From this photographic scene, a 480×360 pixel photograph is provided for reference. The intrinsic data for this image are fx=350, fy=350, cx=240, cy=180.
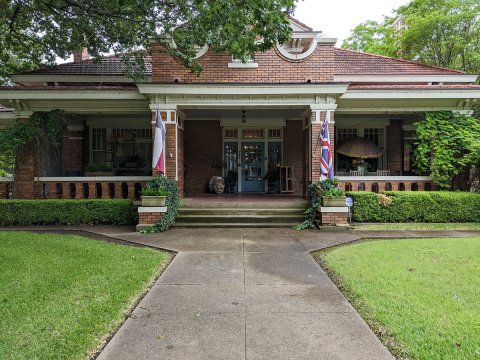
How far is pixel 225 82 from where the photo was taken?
1016cm

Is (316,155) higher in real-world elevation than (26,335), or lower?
higher

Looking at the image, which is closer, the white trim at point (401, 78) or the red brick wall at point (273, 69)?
the red brick wall at point (273, 69)

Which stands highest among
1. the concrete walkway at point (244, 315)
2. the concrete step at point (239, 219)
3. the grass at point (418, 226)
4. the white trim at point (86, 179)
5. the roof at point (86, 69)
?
the roof at point (86, 69)

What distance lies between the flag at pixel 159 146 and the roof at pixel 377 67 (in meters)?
7.23

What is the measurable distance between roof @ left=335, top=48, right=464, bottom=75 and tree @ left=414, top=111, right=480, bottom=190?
2.70m

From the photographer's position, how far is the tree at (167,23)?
7312 millimetres

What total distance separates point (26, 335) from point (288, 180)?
12.0 m

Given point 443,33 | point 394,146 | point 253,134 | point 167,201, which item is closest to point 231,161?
point 253,134

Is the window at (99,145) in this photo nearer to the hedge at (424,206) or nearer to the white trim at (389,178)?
the white trim at (389,178)

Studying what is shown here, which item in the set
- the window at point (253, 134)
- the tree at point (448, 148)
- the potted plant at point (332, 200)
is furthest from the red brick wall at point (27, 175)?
the tree at point (448, 148)

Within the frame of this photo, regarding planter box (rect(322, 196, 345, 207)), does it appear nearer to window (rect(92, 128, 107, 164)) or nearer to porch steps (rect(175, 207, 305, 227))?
porch steps (rect(175, 207, 305, 227))

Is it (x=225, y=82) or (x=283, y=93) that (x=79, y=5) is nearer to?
(x=225, y=82)

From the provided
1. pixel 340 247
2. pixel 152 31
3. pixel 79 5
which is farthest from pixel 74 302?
pixel 152 31

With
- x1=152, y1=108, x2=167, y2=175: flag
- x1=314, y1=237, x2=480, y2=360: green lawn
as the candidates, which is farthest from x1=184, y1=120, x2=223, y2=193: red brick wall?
x1=314, y1=237, x2=480, y2=360: green lawn
